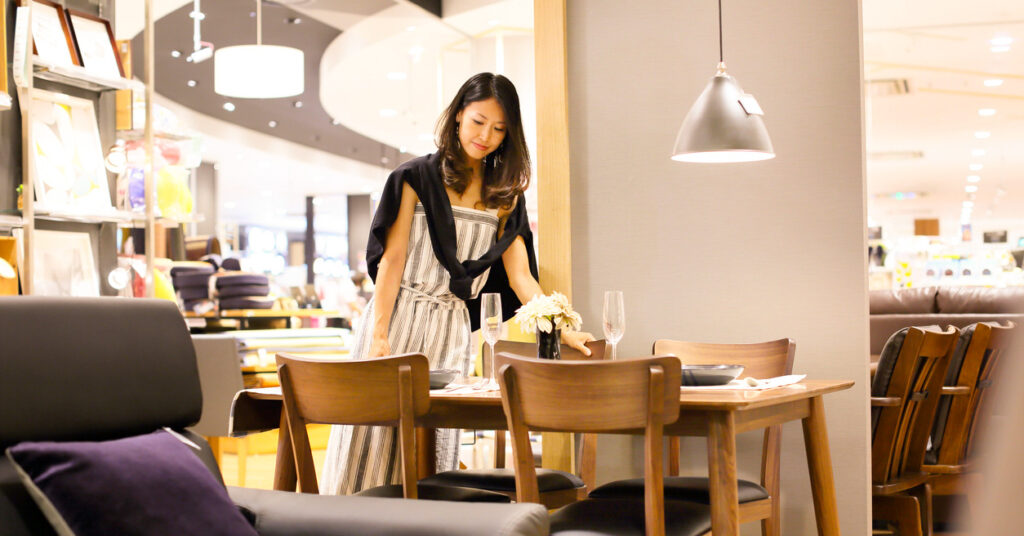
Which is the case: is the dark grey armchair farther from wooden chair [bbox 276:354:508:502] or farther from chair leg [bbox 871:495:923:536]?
chair leg [bbox 871:495:923:536]

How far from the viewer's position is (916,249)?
18516 millimetres

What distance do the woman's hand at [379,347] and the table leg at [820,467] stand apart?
1280 mm

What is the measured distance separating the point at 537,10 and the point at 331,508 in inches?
93.6

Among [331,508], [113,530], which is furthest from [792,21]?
[113,530]

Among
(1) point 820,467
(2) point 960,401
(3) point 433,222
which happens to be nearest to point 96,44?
(3) point 433,222

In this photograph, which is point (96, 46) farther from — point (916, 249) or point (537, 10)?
point (916, 249)

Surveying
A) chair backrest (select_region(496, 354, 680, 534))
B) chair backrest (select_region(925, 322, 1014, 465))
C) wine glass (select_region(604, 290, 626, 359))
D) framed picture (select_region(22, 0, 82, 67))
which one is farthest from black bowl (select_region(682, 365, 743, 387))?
framed picture (select_region(22, 0, 82, 67))

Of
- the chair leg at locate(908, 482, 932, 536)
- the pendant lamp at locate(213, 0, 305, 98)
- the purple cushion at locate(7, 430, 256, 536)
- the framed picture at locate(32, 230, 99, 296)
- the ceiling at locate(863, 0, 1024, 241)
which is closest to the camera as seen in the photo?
the purple cushion at locate(7, 430, 256, 536)

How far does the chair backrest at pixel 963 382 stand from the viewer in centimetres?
406

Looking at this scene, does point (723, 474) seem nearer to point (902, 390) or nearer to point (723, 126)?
point (723, 126)

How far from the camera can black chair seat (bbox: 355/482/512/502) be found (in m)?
2.71

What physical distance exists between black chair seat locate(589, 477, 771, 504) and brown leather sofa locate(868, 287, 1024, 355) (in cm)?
422

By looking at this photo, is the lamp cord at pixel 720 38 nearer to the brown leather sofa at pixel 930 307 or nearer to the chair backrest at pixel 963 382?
the chair backrest at pixel 963 382

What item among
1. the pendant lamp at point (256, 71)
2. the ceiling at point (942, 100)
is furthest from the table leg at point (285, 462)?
the ceiling at point (942, 100)
